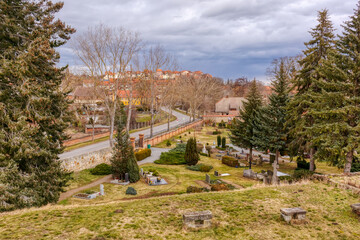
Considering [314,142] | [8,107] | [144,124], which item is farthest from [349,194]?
[144,124]

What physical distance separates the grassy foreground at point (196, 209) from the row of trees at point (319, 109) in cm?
716

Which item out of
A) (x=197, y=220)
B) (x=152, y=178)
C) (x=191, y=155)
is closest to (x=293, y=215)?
(x=197, y=220)

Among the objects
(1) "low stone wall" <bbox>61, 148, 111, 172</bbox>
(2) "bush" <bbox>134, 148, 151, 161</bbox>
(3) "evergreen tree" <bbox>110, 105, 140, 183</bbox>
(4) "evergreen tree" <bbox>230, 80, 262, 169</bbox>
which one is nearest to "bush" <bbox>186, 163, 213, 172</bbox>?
(4) "evergreen tree" <bbox>230, 80, 262, 169</bbox>

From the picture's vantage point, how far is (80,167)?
2459cm

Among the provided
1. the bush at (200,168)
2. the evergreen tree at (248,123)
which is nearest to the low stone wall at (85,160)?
the bush at (200,168)

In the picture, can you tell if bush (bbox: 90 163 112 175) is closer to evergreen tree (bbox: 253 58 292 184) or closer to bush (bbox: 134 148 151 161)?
bush (bbox: 134 148 151 161)

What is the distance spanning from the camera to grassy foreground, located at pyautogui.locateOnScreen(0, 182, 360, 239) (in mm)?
8758

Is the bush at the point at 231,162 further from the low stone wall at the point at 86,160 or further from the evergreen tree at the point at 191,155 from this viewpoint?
the low stone wall at the point at 86,160

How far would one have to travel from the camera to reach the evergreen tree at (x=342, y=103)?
58.7ft

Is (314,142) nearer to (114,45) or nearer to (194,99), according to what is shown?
(114,45)

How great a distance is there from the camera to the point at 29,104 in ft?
40.3

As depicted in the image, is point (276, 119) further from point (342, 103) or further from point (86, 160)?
point (86, 160)

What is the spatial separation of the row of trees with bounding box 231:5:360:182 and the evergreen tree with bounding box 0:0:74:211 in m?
19.1

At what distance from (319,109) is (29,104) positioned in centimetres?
2121
